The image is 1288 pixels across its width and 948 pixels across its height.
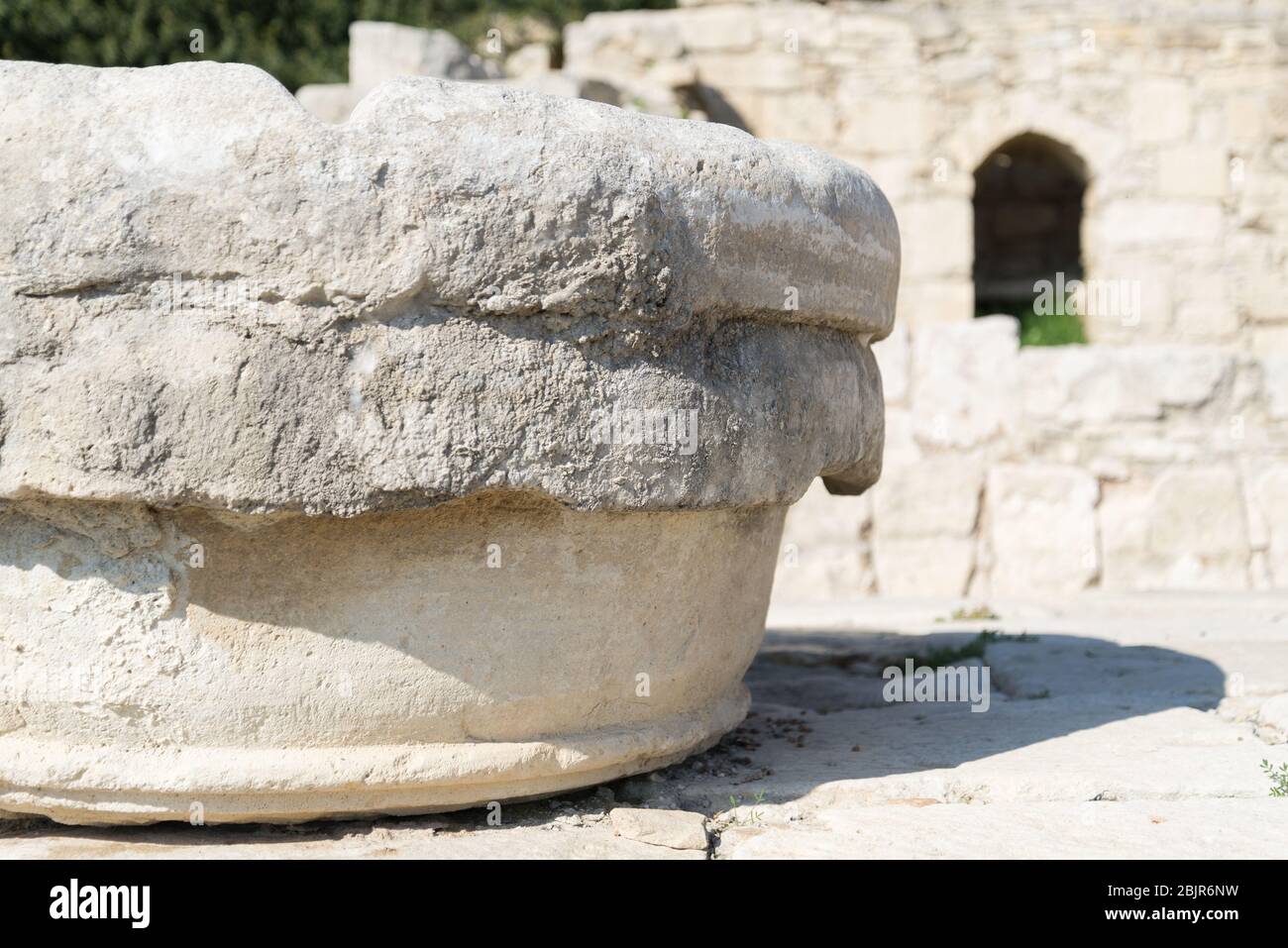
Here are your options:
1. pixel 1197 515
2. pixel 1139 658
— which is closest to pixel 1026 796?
pixel 1139 658

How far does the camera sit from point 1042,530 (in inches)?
235

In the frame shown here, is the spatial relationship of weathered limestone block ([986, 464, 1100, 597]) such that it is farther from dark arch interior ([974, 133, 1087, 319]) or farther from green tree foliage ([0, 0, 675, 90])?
green tree foliage ([0, 0, 675, 90])

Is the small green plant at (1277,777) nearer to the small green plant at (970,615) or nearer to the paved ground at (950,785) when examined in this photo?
the paved ground at (950,785)

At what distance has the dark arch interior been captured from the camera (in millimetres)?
11703

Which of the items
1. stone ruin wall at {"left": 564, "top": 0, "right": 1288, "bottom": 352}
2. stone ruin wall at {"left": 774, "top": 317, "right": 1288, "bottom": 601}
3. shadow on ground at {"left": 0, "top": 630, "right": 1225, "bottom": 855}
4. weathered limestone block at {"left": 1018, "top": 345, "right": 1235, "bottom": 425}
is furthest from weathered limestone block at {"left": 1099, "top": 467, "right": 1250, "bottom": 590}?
stone ruin wall at {"left": 564, "top": 0, "right": 1288, "bottom": 352}

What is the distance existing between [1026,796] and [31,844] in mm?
1857

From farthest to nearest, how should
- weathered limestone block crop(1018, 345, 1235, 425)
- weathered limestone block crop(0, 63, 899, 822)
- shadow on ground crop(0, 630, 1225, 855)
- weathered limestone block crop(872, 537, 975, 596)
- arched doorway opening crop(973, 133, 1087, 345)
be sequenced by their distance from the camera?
arched doorway opening crop(973, 133, 1087, 345), weathered limestone block crop(872, 537, 975, 596), weathered limestone block crop(1018, 345, 1235, 425), shadow on ground crop(0, 630, 1225, 855), weathered limestone block crop(0, 63, 899, 822)

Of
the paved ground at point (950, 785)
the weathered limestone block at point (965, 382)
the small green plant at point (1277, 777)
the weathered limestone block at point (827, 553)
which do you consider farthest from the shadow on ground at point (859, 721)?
the weathered limestone block at point (965, 382)

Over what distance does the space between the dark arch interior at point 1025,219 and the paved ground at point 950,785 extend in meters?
8.25

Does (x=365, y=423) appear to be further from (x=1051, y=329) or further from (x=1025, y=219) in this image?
(x=1025, y=219)

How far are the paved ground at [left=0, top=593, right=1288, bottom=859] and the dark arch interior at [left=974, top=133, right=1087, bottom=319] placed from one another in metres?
8.25

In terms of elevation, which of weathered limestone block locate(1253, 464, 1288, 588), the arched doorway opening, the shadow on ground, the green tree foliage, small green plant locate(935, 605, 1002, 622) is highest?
the green tree foliage

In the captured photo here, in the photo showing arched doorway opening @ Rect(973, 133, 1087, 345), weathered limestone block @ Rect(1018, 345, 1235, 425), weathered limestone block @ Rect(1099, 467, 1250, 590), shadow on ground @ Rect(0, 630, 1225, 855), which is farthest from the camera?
arched doorway opening @ Rect(973, 133, 1087, 345)

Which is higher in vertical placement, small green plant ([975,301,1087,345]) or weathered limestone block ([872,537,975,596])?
small green plant ([975,301,1087,345])
